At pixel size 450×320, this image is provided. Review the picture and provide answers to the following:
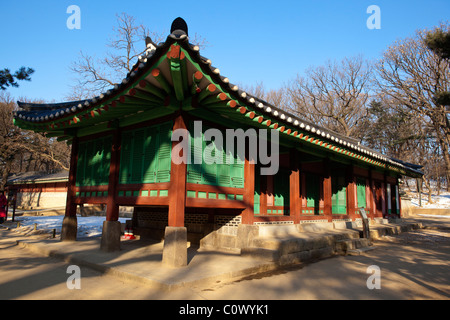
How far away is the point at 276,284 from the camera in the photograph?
5.60 metres

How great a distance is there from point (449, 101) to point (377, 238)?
21.3 ft

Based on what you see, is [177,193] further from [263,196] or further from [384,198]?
[384,198]

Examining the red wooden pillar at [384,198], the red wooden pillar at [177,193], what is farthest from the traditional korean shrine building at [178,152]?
the red wooden pillar at [384,198]

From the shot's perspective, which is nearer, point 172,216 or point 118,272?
point 118,272

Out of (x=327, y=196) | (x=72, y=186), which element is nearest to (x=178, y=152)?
(x=72, y=186)

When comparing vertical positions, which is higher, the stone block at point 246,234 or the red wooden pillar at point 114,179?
the red wooden pillar at point 114,179

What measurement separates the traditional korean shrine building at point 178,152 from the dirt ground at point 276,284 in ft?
4.81

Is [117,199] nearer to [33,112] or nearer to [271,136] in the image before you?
[33,112]

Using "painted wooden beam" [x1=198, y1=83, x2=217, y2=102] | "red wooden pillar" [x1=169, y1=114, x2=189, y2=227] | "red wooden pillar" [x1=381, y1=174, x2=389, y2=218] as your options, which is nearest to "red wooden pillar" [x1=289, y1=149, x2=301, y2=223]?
"red wooden pillar" [x1=169, y1=114, x2=189, y2=227]

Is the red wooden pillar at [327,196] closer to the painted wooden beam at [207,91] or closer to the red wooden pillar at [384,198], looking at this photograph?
the painted wooden beam at [207,91]

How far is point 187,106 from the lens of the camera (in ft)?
21.9

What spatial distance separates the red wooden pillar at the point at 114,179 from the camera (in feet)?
27.0

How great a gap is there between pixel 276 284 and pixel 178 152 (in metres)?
3.50
